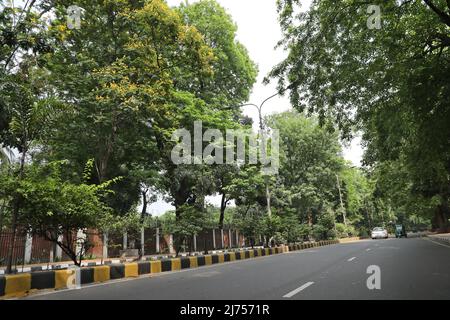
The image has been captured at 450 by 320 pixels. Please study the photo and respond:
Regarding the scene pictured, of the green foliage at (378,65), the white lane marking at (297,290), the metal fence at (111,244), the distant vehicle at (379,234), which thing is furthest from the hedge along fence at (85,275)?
the distant vehicle at (379,234)

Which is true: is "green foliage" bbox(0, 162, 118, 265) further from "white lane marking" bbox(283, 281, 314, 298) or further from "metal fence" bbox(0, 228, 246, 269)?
"white lane marking" bbox(283, 281, 314, 298)

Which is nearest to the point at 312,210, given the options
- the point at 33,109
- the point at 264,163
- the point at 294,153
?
the point at 294,153

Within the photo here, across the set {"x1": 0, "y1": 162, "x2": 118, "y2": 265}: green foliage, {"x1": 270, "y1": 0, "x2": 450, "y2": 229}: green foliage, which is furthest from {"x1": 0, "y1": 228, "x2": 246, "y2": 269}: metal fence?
{"x1": 270, "y1": 0, "x2": 450, "y2": 229}: green foliage

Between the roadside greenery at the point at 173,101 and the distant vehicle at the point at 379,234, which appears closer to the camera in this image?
the roadside greenery at the point at 173,101

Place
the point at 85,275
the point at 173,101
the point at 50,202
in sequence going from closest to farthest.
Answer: the point at 50,202, the point at 85,275, the point at 173,101

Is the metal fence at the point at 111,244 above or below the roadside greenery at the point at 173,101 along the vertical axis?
below

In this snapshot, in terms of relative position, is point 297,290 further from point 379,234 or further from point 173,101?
point 379,234

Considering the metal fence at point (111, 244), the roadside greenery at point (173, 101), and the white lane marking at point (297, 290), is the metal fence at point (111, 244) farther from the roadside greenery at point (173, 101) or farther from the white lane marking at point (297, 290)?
the white lane marking at point (297, 290)

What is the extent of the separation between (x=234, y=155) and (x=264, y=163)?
7.72 feet

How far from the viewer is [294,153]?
40.0 metres

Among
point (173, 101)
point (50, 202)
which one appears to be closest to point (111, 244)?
point (173, 101)

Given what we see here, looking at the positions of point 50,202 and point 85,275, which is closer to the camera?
point 50,202
